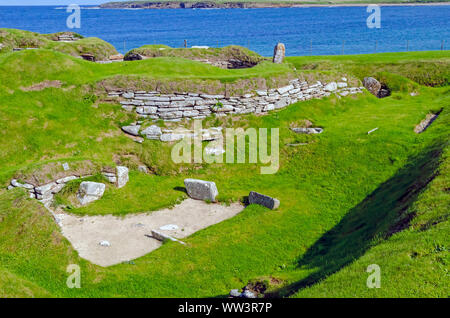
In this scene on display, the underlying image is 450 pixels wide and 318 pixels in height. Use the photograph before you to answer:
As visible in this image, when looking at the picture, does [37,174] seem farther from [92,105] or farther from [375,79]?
[375,79]

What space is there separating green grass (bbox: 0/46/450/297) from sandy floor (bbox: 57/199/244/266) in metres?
0.71

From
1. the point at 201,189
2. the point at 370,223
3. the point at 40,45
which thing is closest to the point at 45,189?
the point at 201,189

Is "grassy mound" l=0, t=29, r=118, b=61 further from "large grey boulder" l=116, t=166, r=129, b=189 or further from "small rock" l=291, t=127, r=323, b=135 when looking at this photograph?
"small rock" l=291, t=127, r=323, b=135

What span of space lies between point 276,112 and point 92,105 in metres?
12.9

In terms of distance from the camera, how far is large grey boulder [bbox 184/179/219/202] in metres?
21.8

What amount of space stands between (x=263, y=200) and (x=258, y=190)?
214 cm

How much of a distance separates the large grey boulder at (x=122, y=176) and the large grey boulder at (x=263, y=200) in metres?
7.39

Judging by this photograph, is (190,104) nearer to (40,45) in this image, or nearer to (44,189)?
(44,189)

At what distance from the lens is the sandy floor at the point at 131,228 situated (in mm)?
17234

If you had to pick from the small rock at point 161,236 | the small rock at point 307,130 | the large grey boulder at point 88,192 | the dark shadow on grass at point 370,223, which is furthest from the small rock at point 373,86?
the large grey boulder at point 88,192

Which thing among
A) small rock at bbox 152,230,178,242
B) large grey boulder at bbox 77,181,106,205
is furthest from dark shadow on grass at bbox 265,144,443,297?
large grey boulder at bbox 77,181,106,205

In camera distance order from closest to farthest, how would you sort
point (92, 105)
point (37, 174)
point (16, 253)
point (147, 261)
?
point (16, 253) → point (147, 261) → point (37, 174) → point (92, 105)

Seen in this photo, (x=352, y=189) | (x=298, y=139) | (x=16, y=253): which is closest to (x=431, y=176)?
(x=352, y=189)

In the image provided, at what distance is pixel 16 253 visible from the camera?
14977 mm
